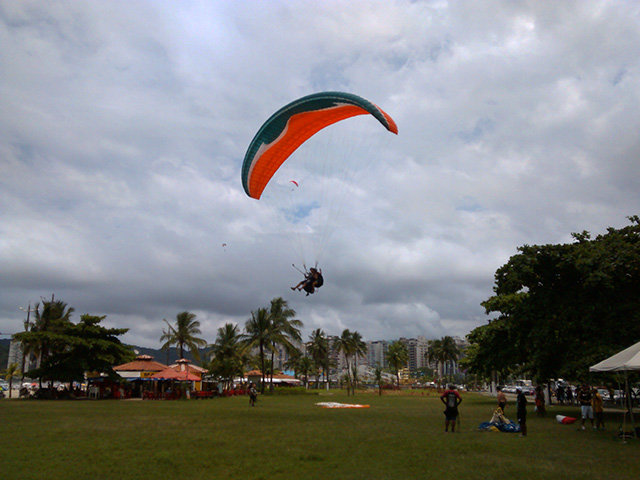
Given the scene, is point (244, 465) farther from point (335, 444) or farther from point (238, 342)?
point (238, 342)

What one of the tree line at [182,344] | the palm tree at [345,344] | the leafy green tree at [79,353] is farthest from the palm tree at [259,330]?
the palm tree at [345,344]

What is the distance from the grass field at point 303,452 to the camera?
27.2ft

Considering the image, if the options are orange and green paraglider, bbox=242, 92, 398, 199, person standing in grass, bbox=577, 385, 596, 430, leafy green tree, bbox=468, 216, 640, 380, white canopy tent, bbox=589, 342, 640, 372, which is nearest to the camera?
white canopy tent, bbox=589, 342, 640, 372

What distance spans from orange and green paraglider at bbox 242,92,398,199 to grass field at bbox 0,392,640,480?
9358 millimetres

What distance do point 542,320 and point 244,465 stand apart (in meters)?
15.9

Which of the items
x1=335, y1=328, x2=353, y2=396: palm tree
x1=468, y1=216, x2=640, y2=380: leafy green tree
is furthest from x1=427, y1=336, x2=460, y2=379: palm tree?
x1=468, y1=216, x2=640, y2=380: leafy green tree

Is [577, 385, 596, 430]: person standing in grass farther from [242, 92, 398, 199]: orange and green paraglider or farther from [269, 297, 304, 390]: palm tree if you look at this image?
[269, 297, 304, 390]: palm tree

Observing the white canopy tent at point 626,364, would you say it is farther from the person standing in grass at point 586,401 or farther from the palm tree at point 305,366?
the palm tree at point 305,366

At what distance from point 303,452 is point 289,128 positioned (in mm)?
11395

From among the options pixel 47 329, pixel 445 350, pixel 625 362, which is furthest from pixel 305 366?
pixel 625 362

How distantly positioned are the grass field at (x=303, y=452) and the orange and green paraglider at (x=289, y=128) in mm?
9358

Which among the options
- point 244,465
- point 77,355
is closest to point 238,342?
point 77,355

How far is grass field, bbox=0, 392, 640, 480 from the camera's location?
8.28m

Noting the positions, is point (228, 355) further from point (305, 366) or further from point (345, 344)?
point (305, 366)
